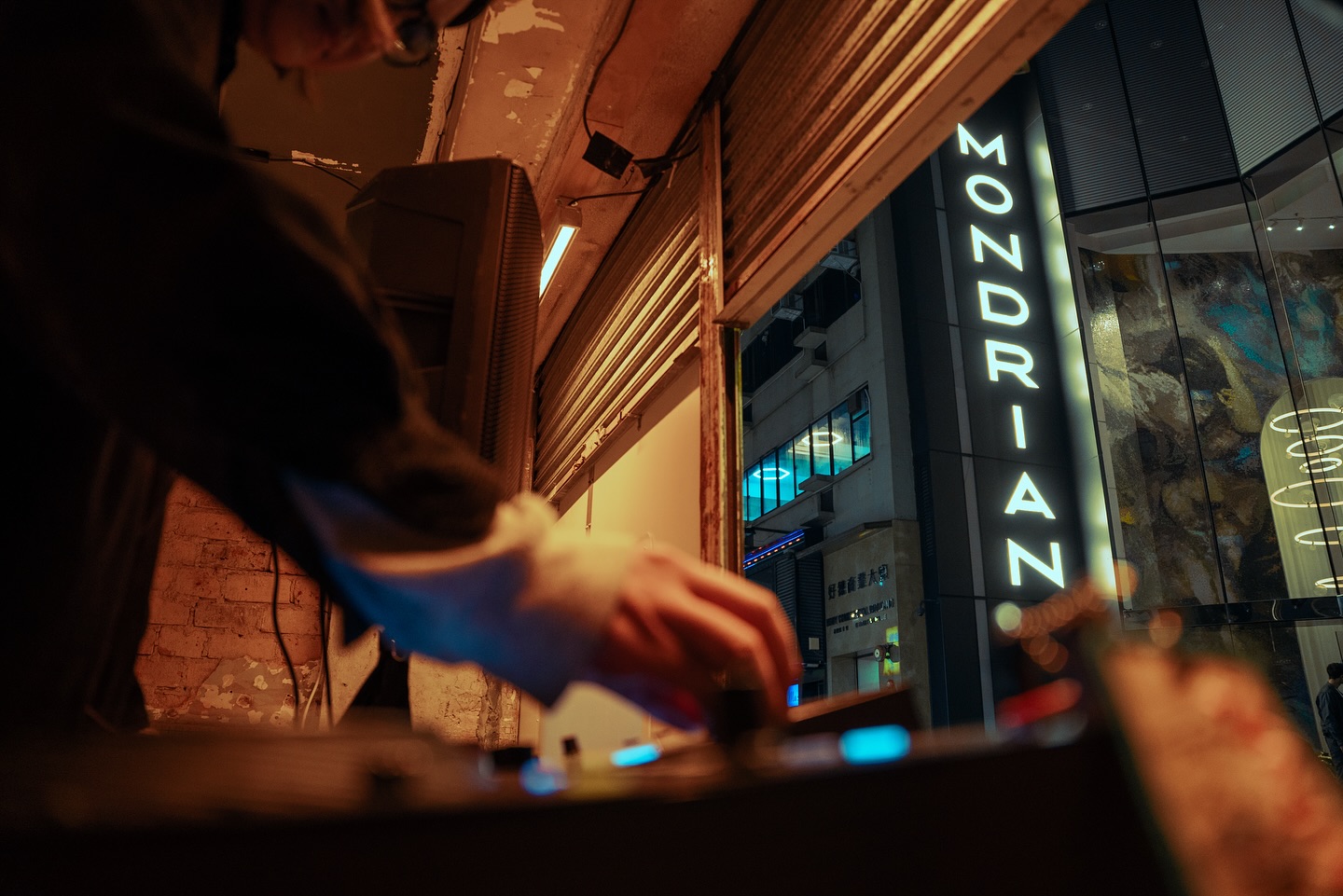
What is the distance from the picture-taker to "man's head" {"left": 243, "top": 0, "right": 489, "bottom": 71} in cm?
90

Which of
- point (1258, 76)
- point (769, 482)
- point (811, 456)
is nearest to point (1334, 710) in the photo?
point (1258, 76)

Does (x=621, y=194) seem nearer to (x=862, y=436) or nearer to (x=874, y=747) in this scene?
(x=874, y=747)

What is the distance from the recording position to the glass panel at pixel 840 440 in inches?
626

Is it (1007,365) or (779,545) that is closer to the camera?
(1007,365)

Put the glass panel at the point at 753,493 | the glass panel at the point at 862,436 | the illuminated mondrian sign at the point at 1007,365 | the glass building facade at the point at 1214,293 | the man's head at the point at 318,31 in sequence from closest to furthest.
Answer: the man's head at the point at 318,31, the glass building facade at the point at 1214,293, the illuminated mondrian sign at the point at 1007,365, the glass panel at the point at 862,436, the glass panel at the point at 753,493

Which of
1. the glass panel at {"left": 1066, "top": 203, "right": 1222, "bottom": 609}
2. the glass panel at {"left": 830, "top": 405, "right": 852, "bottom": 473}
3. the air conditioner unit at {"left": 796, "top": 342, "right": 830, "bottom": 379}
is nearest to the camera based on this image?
the glass panel at {"left": 1066, "top": 203, "right": 1222, "bottom": 609}

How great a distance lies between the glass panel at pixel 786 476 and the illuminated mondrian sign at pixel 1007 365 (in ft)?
16.3

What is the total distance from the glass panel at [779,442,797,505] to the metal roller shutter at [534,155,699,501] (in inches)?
482

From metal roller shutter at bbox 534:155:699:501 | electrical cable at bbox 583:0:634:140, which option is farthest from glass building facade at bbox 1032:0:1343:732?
electrical cable at bbox 583:0:634:140

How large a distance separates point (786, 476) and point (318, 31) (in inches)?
698

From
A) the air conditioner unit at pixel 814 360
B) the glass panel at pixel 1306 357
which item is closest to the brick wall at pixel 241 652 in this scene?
the glass panel at pixel 1306 357

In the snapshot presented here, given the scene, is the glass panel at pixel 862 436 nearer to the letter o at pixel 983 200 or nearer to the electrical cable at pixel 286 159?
the letter o at pixel 983 200

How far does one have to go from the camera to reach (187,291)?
460mm

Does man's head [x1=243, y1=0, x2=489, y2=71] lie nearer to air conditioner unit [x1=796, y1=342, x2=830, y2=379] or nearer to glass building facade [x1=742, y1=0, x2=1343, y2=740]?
glass building facade [x1=742, y1=0, x2=1343, y2=740]
